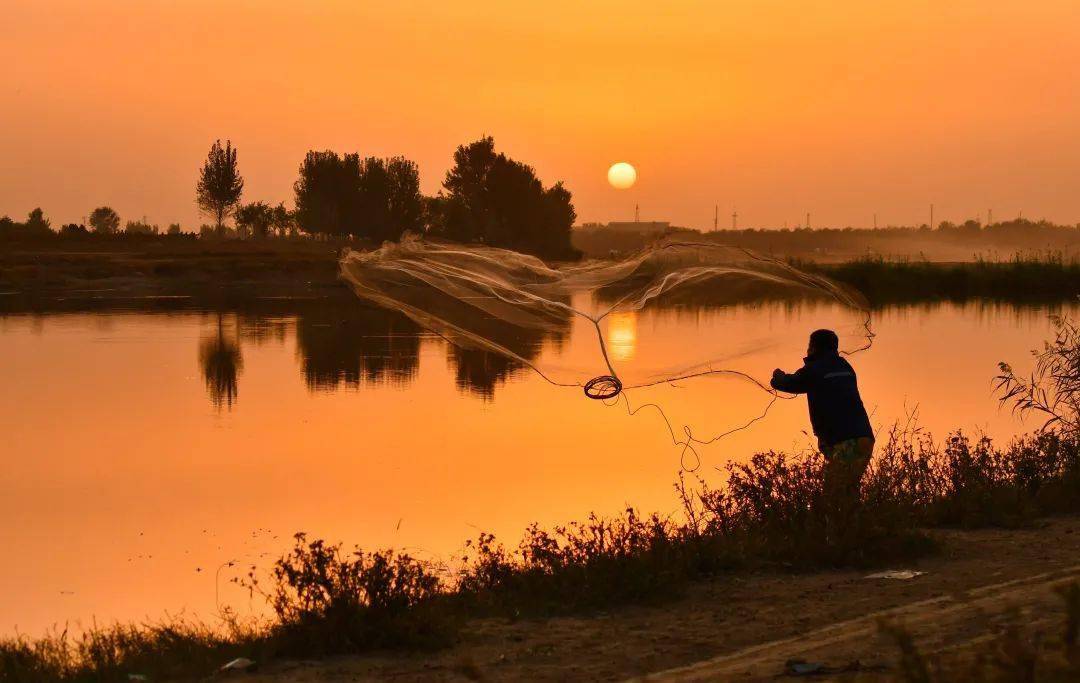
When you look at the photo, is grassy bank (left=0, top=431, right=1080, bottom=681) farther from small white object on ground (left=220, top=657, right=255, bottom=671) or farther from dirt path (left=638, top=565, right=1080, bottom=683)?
dirt path (left=638, top=565, right=1080, bottom=683)

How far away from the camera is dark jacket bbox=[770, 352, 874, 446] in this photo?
10562 mm

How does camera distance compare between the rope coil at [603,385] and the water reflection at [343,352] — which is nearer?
the rope coil at [603,385]

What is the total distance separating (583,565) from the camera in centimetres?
958

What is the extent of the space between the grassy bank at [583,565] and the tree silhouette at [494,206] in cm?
9808

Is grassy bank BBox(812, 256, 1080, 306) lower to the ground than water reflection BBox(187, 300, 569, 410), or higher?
higher

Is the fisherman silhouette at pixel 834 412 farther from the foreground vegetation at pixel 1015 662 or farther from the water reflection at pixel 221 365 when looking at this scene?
the water reflection at pixel 221 365

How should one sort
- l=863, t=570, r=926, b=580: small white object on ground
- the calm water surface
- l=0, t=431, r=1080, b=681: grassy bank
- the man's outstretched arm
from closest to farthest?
Result: l=0, t=431, r=1080, b=681: grassy bank, l=863, t=570, r=926, b=580: small white object on ground, the man's outstretched arm, the calm water surface

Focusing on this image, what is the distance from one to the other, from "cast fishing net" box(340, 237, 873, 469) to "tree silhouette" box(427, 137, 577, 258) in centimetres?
9799

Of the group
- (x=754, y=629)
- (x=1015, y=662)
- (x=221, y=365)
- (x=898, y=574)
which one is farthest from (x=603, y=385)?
(x=221, y=365)

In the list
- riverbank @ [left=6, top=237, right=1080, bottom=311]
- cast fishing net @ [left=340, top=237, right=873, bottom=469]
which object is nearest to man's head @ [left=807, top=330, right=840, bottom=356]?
cast fishing net @ [left=340, top=237, right=873, bottom=469]

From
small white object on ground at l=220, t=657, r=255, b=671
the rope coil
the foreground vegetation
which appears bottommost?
small white object on ground at l=220, t=657, r=255, b=671

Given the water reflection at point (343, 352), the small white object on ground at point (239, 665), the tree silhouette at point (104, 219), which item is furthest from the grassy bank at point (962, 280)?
the tree silhouette at point (104, 219)

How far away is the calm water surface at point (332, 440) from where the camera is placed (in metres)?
12.4

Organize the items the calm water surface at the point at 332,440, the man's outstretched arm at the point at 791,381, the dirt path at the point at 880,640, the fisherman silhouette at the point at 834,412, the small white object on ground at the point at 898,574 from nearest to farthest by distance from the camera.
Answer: the dirt path at the point at 880,640
the small white object on ground at the point at 898,574
the fisherman silhouette at the point at 834,412
the man's outstretched arm at the point at 791,381
the calm water surface at the point at 332,440
